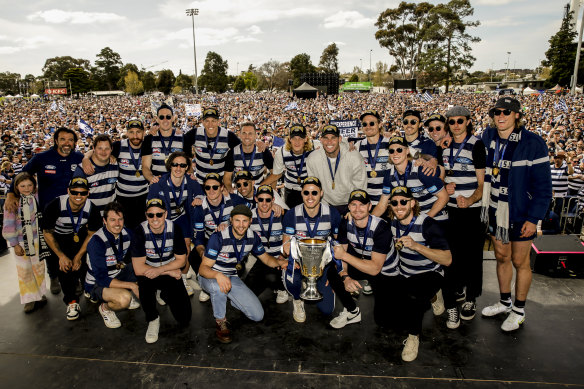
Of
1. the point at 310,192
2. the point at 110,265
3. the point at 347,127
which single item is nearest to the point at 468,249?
the point at 310,192

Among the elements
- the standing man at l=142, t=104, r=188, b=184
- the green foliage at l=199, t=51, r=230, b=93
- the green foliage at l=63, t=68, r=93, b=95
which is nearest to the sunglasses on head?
the standing man at l=142, t=104, r=188, b=184

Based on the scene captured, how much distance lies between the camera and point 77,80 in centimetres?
8406

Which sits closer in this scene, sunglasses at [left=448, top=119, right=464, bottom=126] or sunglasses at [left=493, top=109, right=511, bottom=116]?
sunglasses at [left=493, top=109, right=511, bottom=116]

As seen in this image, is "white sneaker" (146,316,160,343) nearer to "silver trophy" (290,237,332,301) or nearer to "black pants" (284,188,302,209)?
"silver trophy" (290,237,332,301)

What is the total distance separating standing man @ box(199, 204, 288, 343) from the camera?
12.8ft

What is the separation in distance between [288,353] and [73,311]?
2.81 metres

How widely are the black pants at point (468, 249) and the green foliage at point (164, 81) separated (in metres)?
93.1

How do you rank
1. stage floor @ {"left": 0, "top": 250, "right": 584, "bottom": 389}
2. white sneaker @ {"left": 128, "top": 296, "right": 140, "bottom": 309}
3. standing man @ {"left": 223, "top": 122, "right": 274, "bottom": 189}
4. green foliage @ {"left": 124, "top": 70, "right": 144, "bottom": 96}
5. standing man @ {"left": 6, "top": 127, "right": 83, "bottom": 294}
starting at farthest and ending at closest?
1. green foliage @ {"left": 124, "top": 70, "right": 144, "bottom": 96}
2. standing man @ {"left": 223, "top": 122, "right": 274, "bottom": 189}
3. standing man @ {"left": 6, "top": 127, "right": 83, "bottom": 294}
4. white sneaker @ {"left": 128, "top": 296, "right": 140, "bottom": 309}
5. stage floor @ {"left": 0, "top": 250, "right": 584, "bottom": 389}

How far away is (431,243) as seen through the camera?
361 cm

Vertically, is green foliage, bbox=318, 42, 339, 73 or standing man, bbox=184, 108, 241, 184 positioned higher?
green foliage, bbox=318, 42, 339, 73

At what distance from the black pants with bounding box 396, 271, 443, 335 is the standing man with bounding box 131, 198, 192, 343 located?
2.46 metres

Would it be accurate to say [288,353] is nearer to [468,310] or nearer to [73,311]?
[468,310]

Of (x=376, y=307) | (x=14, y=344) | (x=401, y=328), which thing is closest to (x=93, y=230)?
(x=14, y=344)

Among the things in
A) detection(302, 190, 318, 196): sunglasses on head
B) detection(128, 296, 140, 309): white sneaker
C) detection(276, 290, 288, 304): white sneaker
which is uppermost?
detection(302, 190, 318, 196): sunglasses on head
